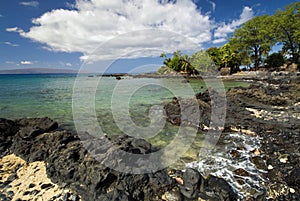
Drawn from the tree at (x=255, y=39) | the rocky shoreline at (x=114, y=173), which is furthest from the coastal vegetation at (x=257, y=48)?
the rocky shoreline at (x=114, y=173)

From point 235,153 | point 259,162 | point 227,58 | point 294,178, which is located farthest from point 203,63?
point 294,178

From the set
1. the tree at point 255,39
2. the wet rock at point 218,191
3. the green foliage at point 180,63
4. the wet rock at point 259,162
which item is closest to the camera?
the wet rock at point 218,191

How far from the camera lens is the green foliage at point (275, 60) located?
4944cm

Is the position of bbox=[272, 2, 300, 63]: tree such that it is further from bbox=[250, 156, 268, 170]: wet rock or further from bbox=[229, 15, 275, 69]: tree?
bbox=[250, 156, 268, 170]: wet rock

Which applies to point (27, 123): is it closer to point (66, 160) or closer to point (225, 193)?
point (66, 160)

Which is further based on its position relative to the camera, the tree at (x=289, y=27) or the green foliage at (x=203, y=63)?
the green foliage at (x=203, y=63)

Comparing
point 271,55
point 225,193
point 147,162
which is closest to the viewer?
point 225,193

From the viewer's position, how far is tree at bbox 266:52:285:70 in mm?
49438

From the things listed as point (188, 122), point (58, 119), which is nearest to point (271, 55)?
point (188, 122)

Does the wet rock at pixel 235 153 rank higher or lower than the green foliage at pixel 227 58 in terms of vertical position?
lower

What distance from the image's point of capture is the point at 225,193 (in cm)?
405

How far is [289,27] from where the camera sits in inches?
1597

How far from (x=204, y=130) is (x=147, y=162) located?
4.20 metres

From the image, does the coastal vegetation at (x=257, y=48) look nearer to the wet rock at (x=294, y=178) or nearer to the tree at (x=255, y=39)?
the tree at (x=255, y=39)
